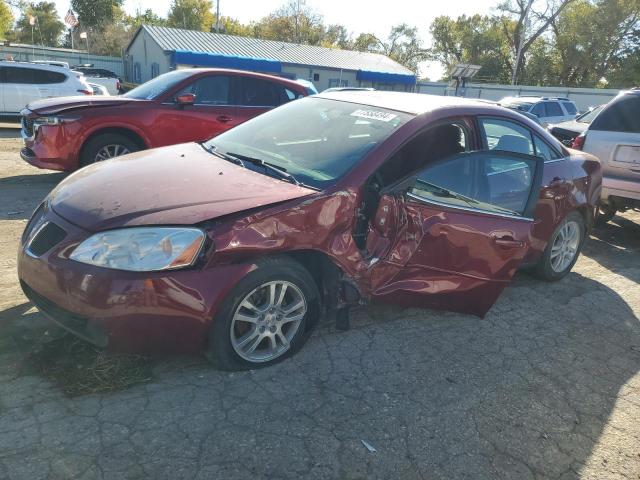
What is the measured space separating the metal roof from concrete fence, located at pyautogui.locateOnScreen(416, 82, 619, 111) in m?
2.97

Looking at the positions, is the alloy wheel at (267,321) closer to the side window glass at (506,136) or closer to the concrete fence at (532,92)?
the side window glass at (506,136)

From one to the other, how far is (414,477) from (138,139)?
5.82 meters

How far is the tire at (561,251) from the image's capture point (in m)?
4.63

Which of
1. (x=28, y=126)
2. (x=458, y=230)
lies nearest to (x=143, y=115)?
(x=28, y=126)

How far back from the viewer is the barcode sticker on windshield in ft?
11.2

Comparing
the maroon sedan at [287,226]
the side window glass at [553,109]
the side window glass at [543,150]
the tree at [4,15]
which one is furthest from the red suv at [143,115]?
the tree at [4,15]

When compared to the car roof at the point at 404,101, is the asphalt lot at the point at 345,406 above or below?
below

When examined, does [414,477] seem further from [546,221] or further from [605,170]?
[605,170]

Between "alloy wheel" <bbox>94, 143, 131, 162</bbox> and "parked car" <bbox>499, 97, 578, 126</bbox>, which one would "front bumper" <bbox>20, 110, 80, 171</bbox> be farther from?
"parked car" <bbox>499, 97, 578, 126</bbox>

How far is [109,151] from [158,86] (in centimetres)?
127

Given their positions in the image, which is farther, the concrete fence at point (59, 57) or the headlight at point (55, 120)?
the concrete fence at point (59, 57)

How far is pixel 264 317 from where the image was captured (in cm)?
287

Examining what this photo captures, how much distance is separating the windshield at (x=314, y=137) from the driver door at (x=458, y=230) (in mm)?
386

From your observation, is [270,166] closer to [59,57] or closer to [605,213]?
[605,213]
